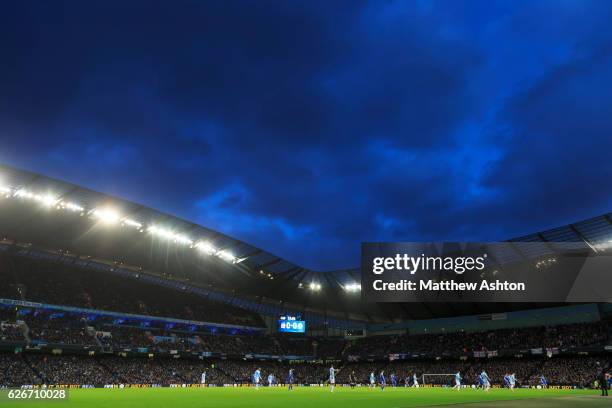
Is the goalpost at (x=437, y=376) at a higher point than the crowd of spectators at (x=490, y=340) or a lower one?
lower

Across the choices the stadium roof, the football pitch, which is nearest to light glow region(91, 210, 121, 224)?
the stadium roof

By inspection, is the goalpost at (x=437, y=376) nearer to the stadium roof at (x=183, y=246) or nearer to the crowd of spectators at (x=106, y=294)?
the stadium roof at (x=183, y=246)

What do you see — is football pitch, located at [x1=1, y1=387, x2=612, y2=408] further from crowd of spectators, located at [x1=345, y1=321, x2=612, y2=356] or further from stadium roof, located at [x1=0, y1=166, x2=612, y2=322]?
crowd of spectators, located at [x1=345, y1=321, x2=612, y2=356]

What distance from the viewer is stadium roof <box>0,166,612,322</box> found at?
54.7 meters

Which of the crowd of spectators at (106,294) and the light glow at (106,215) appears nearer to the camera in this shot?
the light glow at (106,215)

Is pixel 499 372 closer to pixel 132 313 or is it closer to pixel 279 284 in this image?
pixel 279 284

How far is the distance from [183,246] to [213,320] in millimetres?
21210

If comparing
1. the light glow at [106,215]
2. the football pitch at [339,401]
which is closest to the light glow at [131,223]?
the light glow at [106,215]

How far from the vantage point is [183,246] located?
7169cm

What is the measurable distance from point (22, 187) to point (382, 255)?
41.9 meters

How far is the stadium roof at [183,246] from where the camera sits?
54.7m

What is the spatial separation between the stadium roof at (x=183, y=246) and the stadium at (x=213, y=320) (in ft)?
0.76

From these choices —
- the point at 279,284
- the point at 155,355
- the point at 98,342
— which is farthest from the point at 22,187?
the point at 279,284

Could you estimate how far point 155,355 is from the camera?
2950 inches
